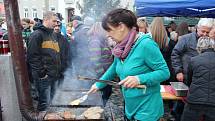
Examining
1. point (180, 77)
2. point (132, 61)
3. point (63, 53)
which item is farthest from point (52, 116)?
point (63, 53)

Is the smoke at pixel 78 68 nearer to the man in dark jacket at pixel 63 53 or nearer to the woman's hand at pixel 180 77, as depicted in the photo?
the man in dark jacket at pixel 63 53

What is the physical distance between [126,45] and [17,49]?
4.98 ft

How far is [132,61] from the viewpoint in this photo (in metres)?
2.80

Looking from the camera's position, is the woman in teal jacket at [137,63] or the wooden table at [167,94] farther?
the wooden table at [167,94]

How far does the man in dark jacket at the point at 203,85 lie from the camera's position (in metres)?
3.76

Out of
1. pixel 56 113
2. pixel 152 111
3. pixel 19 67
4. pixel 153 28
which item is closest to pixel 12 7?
pixel 19 67

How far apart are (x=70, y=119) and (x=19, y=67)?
87 centimetres

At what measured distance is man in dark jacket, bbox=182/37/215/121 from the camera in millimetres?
3764

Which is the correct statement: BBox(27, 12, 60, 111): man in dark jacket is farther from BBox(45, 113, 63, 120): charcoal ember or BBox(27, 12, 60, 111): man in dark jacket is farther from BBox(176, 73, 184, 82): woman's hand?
BBox(176, 73, 184, 82): woman's hand

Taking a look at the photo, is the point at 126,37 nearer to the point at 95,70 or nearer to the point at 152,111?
the point at 152,111

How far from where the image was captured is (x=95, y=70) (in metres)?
5.89

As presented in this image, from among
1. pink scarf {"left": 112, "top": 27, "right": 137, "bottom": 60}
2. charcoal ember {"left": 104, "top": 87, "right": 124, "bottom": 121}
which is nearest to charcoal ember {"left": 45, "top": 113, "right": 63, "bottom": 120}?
pink scarf {"left": 112, "top": 27, "right": 137, "bottom": 60}

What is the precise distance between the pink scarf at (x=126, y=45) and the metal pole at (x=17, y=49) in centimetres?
140

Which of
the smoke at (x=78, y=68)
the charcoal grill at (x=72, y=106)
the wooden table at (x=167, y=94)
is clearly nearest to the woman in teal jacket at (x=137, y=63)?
the charcoal grill at (x=72, y=106)
